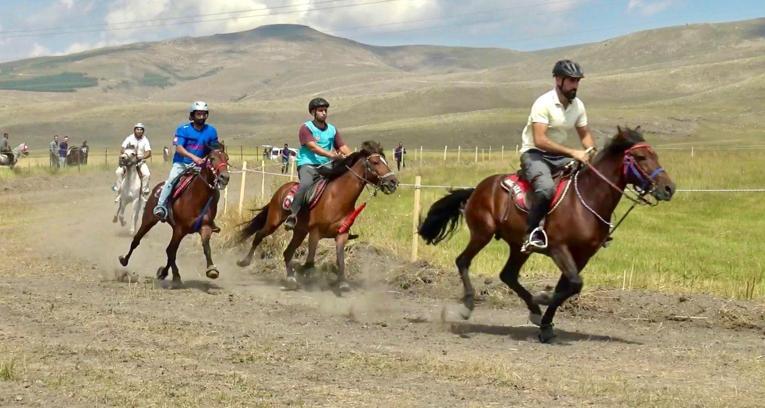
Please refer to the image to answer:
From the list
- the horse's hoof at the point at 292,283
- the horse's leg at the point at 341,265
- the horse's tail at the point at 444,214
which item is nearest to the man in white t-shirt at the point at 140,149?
the horse's hoof at the point at 292,283

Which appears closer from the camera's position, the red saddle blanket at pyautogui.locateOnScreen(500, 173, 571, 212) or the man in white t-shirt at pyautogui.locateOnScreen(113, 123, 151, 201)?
the red saddle blanket at pyautogui.locateOnScreen(500, 173, 571, 212)

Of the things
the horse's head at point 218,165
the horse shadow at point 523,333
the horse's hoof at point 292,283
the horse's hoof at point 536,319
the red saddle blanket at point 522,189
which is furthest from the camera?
the horse's hoof at point 292,283

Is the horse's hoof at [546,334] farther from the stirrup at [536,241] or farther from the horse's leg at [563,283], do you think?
the stirrup at [536,241]

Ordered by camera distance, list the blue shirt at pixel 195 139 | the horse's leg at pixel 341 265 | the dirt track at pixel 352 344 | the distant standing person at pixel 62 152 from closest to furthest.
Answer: the dirt track at pixel 352 344 < the horse's leg at pixel 341 265 < the blue shirt at pixel 195 139 < the distant standing person at pixel 62 152

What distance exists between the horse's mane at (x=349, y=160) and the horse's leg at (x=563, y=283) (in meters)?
4.15

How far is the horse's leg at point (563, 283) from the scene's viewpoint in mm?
10734

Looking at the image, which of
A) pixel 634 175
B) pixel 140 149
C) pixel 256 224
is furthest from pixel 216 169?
pixel 140 149

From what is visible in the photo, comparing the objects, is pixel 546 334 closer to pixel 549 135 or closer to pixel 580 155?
pixel 580 155

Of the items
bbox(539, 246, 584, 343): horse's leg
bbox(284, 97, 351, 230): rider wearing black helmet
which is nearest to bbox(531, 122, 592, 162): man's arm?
bbox(539, 246, 584, 343): horse's leg

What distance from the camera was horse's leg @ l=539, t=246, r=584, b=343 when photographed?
1073cm

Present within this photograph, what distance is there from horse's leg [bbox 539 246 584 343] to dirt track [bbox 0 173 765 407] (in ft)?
0.70

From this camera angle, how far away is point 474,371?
8.87 metres

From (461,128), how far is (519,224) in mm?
99042

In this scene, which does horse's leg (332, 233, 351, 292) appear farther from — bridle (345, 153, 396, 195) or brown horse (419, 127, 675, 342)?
brown horse (419, 127, 675, 342)
